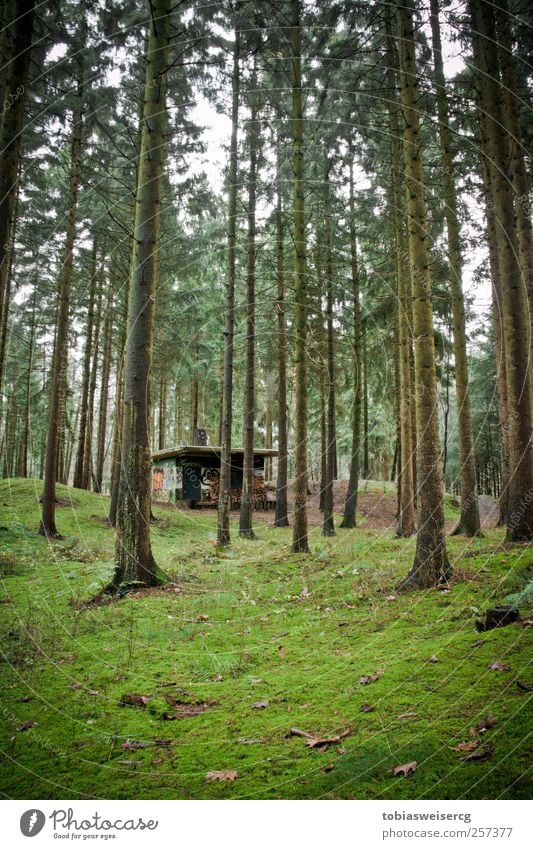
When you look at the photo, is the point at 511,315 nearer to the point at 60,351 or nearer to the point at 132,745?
the point at 132,745

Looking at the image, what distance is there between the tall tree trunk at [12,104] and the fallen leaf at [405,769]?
5174 millimetres

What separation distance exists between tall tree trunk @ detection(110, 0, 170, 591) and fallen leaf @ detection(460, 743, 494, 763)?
639 cm

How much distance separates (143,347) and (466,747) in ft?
24.3

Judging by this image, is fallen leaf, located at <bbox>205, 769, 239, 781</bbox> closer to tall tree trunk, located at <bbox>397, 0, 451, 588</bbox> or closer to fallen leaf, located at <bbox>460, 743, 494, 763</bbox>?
fallen leaf, located at <bbox>460, 743, 494, 763</bbox>

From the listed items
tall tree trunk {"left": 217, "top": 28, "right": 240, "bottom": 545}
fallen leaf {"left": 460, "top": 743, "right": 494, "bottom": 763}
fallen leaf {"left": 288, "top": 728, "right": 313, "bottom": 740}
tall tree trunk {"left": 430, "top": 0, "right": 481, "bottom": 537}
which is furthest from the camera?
tall tree trunk {"left": 217, "top": 28, "right": 240, "bottom": 545}

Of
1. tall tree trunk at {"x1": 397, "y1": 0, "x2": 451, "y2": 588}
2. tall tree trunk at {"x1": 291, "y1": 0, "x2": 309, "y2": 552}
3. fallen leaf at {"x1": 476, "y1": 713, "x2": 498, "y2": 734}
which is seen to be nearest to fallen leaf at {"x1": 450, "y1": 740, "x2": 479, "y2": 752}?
fallen leaf at {"x1": 476, "y1": 713, "x2": 498, "y2": 734}

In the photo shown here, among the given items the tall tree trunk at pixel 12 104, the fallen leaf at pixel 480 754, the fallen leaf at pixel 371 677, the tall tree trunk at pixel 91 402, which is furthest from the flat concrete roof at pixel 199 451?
the fallen leaf at pixel 480 754

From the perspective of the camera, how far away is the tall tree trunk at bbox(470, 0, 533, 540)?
891 centimetres

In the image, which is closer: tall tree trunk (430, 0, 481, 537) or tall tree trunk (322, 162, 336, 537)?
tall tree trunk (430, 0, 481, 537)

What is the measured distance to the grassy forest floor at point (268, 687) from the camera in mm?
2461

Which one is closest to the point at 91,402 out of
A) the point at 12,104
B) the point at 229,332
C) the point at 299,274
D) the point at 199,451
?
the point at 199,451

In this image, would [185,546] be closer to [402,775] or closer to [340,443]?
[402,775]

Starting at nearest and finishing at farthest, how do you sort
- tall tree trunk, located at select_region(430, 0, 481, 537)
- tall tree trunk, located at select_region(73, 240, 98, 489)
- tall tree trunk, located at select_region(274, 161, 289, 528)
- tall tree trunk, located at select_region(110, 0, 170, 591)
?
tall tree trunk, located at select_region(110, 0, 170, 591) < tall tree trunk, located at select_region(430, 0, 481, 537) < tall tree trunk, located at select_region(274, 161, 289, 528) < tall tree trunk, located at select_region(73, 240, 98, 489)
